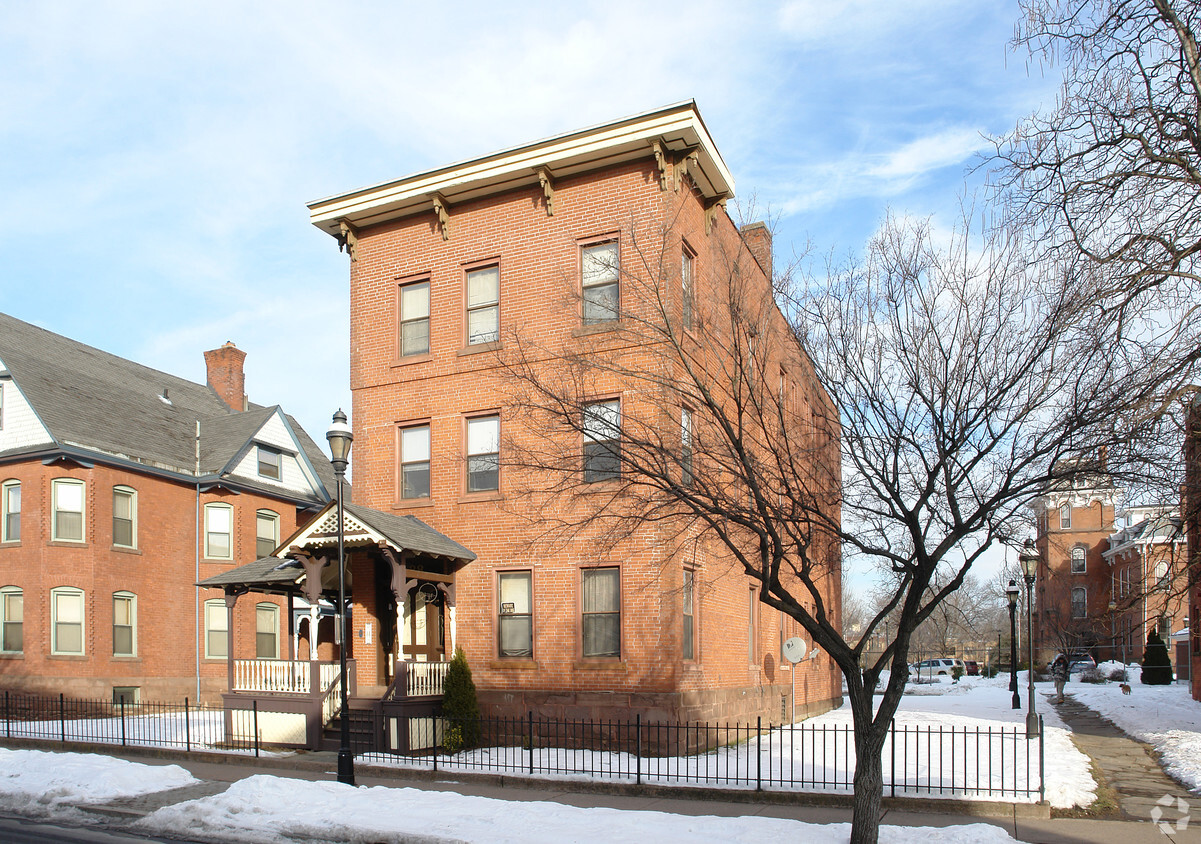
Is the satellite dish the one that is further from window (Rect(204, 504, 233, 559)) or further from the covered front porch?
window (Rect(204, 504, 233, 559))

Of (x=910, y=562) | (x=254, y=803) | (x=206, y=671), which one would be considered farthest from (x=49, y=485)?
(x=910, y=562)

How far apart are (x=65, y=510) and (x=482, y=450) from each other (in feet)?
47.1

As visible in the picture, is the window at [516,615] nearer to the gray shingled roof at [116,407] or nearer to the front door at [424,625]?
the front door at [424,625]

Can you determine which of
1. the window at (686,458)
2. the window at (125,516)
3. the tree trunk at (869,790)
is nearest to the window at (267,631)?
the window at (125,516)

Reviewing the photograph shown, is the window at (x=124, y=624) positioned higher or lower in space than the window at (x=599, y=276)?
lower

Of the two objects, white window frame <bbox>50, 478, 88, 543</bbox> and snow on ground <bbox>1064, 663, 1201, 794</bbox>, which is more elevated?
white window frame <bbox>50, 478, 88, 543</bbox>

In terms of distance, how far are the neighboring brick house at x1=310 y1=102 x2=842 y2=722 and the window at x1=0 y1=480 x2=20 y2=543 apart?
1254 centimetres

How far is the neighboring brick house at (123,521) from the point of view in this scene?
27.1 metres

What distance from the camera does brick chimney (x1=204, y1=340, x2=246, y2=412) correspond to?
1628 inches

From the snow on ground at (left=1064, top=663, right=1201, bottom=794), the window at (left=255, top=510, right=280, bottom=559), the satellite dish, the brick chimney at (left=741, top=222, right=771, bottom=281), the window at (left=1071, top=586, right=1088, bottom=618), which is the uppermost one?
the brick chimney at (left=741, top=222, right=771, bottom=281)

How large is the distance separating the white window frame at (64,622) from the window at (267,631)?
6216 millimetres

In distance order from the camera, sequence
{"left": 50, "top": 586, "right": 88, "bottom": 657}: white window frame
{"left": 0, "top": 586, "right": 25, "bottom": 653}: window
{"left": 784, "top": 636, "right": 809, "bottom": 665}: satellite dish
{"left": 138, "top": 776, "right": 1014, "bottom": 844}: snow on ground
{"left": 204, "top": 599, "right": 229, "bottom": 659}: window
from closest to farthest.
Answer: {"left": 138, "top": 776, "right": 1014, "bottom": 844}: snow on ground, {"left": 784, "top": 636, "right": 809, "bottom": 665}: satellite dish, {"left": 50, "top": 586, "right": 88, "bottom": 657}: white window frame, {"left": 0, "top": 586, "right": 25, "bottom": 653}: window, {"left": 204, "top": 599, "right": 229, "bottom": 659}: window

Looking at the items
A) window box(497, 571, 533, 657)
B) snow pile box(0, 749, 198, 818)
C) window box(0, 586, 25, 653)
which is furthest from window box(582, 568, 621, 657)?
window box(0, 586, 25, 653)

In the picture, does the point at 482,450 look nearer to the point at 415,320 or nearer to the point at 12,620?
the point at 415,320
